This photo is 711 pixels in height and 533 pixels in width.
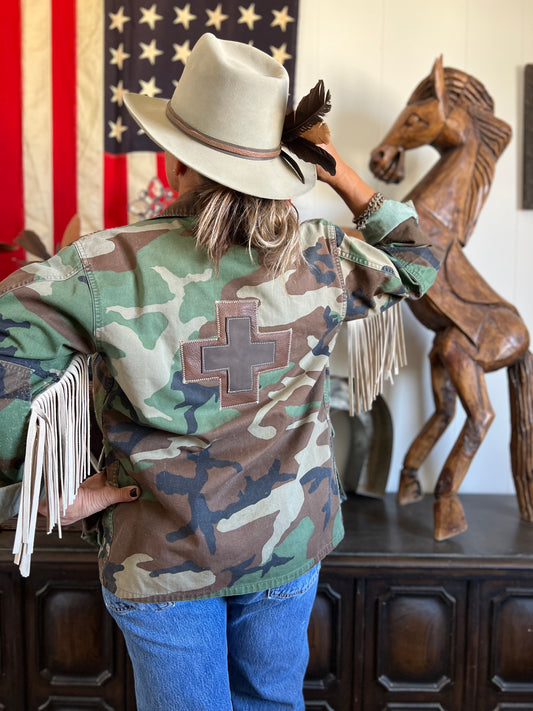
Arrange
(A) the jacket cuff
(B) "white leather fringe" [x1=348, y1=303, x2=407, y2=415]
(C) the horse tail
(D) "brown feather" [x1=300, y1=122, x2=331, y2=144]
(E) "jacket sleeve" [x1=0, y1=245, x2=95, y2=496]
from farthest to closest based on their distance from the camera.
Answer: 1. (C) the horse tail
2. (B) "white leather fringe" [x1=348, y1=303, x2=407, y2=415]
3. (A) the jacket cuff
4. (D) "brown feather" [x1=300, y1=122, x2=331, y2=144]
5. (E) "jacket sleeve" [x1=0, y1=245, x2=95, y2=496]

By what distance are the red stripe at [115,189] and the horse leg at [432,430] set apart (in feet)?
3.09

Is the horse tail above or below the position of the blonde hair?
below

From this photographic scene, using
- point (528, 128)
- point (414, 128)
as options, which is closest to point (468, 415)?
point (414, 128)

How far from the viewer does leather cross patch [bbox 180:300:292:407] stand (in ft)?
2.72

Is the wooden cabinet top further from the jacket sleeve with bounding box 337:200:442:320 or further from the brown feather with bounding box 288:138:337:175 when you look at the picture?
the brown feather with bounding box 288:138:337:175

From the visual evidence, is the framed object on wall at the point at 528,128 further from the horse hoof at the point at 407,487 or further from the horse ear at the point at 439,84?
the horse hoof at the point at 407,487

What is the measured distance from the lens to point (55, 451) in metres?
0.83

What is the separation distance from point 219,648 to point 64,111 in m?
1.46

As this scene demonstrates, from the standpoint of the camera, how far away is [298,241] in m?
0.84

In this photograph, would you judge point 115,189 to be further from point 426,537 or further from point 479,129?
point 426,537

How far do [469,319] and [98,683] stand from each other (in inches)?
47.9

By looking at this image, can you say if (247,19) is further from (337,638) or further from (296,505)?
(337,638)

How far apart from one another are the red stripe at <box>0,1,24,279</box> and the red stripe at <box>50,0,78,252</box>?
3.8 inches

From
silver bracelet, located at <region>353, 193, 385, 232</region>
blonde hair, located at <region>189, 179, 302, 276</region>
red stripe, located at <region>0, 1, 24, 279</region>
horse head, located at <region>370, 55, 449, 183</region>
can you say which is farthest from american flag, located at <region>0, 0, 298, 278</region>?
blonde hair, located at <region>189, 179, 302, 276</region>
